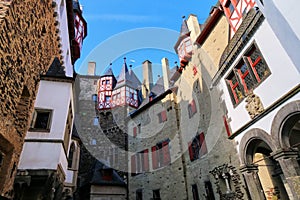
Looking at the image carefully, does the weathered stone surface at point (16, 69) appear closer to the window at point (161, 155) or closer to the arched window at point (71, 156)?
the arched window at point (71, 156)

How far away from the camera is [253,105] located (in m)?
5.94

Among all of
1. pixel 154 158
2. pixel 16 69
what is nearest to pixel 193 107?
pixel 154 158

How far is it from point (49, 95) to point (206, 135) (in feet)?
25.4

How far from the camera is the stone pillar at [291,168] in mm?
4488

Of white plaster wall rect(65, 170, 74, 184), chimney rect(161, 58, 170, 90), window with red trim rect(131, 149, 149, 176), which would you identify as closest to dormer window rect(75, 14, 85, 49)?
white plaster wall rect(65, 170, 74, 184)

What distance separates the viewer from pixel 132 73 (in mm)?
29312

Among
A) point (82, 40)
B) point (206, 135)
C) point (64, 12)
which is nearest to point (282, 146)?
point (206, 135)

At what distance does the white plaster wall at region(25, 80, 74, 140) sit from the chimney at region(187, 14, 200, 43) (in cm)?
973

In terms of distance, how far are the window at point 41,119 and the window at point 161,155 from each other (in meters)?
9.26

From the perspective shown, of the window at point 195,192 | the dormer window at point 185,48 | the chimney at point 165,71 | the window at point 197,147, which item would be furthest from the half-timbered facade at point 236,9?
the chimney at point 165,71

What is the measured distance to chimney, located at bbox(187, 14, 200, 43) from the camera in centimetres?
1394

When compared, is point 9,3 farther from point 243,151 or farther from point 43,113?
point 243,151

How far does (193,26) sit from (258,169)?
35.2ft

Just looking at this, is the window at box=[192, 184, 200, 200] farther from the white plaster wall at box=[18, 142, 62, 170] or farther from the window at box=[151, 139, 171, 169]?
the white plaster wall at box=[18, 142, 62, 170]
